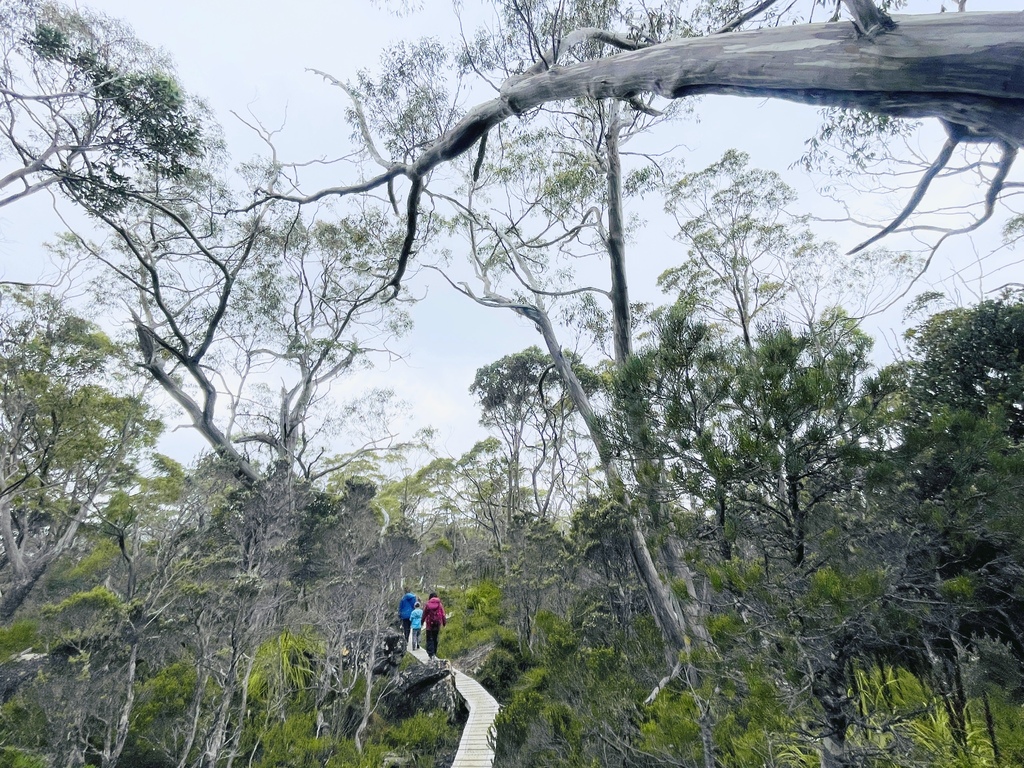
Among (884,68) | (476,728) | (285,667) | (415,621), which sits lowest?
(476,728)

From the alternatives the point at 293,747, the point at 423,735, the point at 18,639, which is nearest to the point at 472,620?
the point at 423,735

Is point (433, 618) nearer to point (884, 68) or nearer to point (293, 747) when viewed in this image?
point (293, 747)

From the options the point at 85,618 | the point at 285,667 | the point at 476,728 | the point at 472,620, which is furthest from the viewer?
the point at 472,620

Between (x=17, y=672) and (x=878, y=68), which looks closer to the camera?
(x=878, y=68)

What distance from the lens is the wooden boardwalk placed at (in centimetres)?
490

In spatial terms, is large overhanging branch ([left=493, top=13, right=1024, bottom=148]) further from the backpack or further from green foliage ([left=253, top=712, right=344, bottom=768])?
the backpack

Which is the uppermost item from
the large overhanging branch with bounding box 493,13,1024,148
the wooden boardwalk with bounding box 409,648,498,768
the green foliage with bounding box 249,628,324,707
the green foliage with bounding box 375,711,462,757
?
the large overhanging branch with bounding box 493,13,1024,148

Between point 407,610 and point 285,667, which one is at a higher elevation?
point 407,610

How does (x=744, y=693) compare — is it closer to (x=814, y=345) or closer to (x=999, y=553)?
(x=999, y=553)

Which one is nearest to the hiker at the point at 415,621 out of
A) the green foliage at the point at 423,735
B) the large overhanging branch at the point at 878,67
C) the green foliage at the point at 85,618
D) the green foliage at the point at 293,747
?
the green foliage at the point at 423,735

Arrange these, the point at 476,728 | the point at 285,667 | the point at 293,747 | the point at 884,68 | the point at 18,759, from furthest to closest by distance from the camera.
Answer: the point at 285,667 → the point at 476,728 → the point at 293,747 → the point at 18,759 → the point at 884,68

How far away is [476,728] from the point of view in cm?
580

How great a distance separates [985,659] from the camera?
2461 mm

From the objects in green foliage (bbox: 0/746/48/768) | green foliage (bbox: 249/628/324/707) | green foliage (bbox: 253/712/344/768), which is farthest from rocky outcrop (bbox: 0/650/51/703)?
green foliage (bbox: 253/712/344/768)
